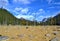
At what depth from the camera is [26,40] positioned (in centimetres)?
1097

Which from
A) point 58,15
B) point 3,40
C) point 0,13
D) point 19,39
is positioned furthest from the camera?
point 0,13

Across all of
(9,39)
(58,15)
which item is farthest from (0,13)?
(9,39)

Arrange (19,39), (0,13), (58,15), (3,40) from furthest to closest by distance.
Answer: (0,13), (58,15), (19,39), (3,40)

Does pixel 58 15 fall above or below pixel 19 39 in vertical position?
above

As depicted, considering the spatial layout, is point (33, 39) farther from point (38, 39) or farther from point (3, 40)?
point (3, 40)

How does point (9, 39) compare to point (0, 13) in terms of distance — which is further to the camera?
point (0, 13)

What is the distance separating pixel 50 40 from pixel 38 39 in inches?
34.9

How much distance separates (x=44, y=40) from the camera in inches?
434

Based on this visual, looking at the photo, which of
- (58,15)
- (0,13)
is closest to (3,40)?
(58,15)

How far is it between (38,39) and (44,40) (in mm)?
468

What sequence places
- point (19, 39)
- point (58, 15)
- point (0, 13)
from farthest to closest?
point (0, 13)
point (58, 15)
point (19, 39)

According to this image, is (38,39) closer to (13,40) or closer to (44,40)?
(44,40)

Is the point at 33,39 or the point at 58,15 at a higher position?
the point at 58,15

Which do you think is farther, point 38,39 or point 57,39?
point 38,39
